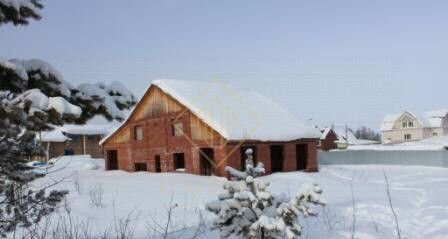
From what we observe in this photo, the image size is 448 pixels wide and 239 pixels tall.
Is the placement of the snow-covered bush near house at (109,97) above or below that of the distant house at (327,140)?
above

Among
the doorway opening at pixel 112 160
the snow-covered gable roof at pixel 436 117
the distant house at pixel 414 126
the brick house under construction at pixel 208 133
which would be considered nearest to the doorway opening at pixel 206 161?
the brick house under construction at pixel 208 133

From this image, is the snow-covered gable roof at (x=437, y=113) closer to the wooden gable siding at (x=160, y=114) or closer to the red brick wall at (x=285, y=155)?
the red brick wall at (x=285, y=155)

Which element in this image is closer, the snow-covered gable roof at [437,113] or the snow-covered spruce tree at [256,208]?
the snow-covered spruce tree at [256,208]

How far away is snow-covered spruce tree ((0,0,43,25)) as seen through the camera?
13.0ft

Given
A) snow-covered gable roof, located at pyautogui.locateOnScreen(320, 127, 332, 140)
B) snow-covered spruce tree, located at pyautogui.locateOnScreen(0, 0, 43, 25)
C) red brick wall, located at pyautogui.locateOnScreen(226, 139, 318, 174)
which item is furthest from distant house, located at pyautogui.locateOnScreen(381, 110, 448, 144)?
snow-covered spruce tree, located at pyautogui.locateOnScreen(0, 0, 43, 25)

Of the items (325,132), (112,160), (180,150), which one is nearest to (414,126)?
(325,132)

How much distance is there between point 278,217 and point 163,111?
23584 millimetres

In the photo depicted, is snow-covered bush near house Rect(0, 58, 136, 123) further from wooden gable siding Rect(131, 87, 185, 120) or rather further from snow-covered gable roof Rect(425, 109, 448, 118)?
snow-covered gable roof Rect(425, 109, 448, 118)

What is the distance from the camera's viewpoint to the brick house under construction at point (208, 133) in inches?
948

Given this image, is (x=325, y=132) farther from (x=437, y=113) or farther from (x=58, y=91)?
(x=58, y=91)

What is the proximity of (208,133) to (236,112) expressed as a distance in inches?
113

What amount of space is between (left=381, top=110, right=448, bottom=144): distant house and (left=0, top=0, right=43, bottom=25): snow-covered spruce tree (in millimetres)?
71056

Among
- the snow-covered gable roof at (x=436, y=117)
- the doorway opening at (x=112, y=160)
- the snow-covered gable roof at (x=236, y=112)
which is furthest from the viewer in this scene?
the snow-covered gable roof at (x=436, y=117)

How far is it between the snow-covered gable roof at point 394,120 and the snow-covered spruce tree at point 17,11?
71.1 meters
